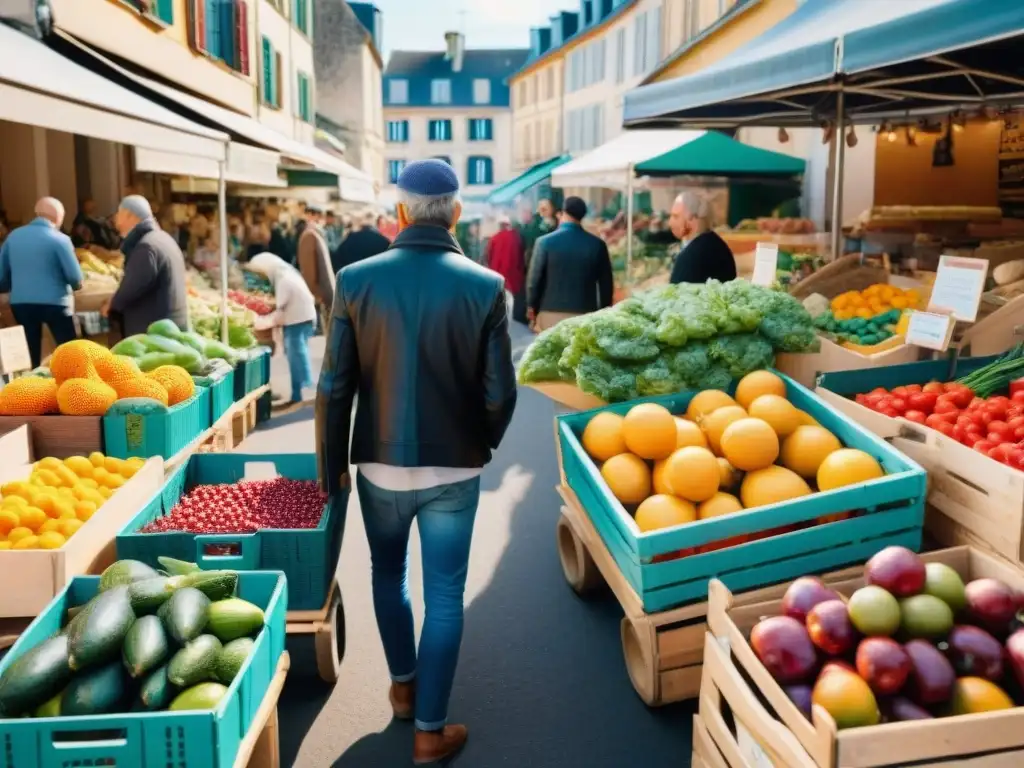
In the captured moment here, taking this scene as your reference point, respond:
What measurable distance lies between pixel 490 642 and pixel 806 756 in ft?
7.06

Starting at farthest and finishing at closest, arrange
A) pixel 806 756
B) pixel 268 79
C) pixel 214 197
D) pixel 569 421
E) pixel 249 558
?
pixel 268 79, pixel 214 197, pixel 569 421, pixel 249 558, pixel 806 756

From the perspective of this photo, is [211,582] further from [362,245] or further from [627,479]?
[362,245]

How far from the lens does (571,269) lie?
8.33 meters

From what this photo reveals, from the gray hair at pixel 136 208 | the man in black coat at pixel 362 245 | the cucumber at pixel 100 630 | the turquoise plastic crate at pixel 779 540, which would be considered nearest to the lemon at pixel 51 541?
the cucumber at pixel 100 630

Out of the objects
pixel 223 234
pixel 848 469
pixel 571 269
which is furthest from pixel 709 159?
pixel 848 469

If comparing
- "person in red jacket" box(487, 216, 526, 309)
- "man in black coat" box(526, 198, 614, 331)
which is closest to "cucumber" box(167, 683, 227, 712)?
"man in black coat" box(526, 198, 614, 331)

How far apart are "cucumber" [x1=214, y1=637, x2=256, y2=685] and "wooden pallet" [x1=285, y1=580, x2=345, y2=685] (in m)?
0.85

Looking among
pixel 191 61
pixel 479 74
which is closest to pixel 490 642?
pixel 191 61

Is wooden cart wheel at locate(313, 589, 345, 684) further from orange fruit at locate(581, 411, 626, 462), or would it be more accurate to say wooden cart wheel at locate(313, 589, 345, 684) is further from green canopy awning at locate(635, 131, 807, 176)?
green canopy awning at locate(635, 131, 807, 176)

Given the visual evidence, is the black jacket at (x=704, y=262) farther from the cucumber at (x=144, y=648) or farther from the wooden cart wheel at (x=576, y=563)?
the cucumber at (x=144, y=648)

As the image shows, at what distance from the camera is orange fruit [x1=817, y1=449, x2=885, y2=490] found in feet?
11.8

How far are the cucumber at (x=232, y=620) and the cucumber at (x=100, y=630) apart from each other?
219 mm

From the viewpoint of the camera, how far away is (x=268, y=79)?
65.8ft

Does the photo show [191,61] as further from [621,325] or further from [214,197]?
[621,325]
